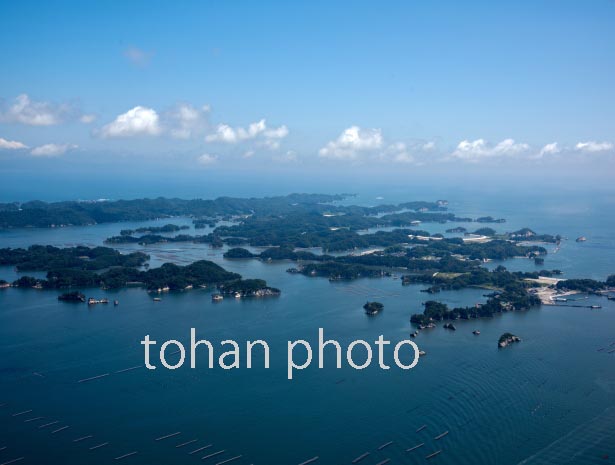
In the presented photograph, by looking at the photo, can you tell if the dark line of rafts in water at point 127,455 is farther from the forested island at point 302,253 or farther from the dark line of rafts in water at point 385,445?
the forested island at point 302,253

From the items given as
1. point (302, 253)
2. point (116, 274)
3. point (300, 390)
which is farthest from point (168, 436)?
point (302, 253)

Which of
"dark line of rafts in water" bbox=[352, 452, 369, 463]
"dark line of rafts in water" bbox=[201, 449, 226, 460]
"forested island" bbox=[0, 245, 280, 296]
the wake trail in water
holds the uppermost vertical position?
"forested island" bbox=[0, 245, 280, 296]

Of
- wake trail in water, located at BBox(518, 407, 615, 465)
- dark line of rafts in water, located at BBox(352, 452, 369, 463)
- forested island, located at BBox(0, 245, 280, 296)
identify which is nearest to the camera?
dark line of rafts in water, located at BBox(352, 452, 369, 463)

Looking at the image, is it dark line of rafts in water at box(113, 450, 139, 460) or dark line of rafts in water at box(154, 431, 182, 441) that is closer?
dark line of rafts in water at box(113, 450, 139, 460)

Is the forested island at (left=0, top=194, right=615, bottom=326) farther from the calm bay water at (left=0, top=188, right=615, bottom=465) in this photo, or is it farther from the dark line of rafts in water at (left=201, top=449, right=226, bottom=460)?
the dark line of rafts in water at (left=201, top=449, right=226, bottom=460)

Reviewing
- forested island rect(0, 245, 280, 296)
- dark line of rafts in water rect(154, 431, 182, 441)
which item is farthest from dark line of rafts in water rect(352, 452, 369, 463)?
forested island rect(0, 245, 280, 296)

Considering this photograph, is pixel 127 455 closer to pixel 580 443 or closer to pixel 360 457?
pixel 360 457

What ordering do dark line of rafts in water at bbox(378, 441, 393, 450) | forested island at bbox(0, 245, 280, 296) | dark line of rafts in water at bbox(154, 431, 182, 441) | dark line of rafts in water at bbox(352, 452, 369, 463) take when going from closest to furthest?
1. dark line of rafts in water at bbox(352, 452, 369, 463)
2. dark line of rafts in water at bbox(378, 441, 393, 450)
3. dark line of rafts in water at bbox(154, 431, 182, 441)
4. forested island at bbox(0, 245, 280, 296)

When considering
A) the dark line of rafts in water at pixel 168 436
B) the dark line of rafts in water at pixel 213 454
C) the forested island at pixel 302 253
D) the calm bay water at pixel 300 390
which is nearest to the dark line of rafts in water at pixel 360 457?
the calm bay water at pixel 300 390
